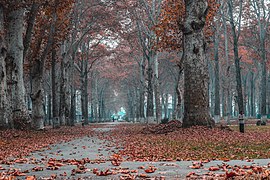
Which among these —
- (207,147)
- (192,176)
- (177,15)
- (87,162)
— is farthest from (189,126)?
(192,176)

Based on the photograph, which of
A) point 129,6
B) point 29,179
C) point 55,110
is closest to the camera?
point 29,179

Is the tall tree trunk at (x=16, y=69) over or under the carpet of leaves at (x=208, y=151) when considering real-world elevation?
over

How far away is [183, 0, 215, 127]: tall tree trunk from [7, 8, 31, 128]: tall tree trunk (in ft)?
28.8

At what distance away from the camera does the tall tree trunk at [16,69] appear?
73.6 feet

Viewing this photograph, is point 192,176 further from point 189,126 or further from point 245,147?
point 189,126

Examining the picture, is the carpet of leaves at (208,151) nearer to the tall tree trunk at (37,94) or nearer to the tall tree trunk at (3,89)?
the tall tree trunk at (37,94)

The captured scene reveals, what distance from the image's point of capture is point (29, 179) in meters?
6.15

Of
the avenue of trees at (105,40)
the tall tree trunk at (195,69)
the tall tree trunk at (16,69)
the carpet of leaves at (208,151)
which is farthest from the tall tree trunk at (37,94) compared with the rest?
the tall tree trunk at (195,69)

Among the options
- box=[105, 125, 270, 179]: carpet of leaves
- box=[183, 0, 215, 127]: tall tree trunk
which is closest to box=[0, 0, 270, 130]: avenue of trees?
box=[183, 0, 215, 127]: tall tree trunk

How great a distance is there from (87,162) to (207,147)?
5.04 m

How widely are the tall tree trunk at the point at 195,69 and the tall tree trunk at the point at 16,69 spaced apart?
877cm

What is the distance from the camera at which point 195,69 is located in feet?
66.2

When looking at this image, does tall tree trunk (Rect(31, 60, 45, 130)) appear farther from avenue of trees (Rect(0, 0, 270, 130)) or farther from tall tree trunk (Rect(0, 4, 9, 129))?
tall tree trunk (Rect(0, 4, 9, 129))

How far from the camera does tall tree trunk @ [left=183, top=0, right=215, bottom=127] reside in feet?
65.5
